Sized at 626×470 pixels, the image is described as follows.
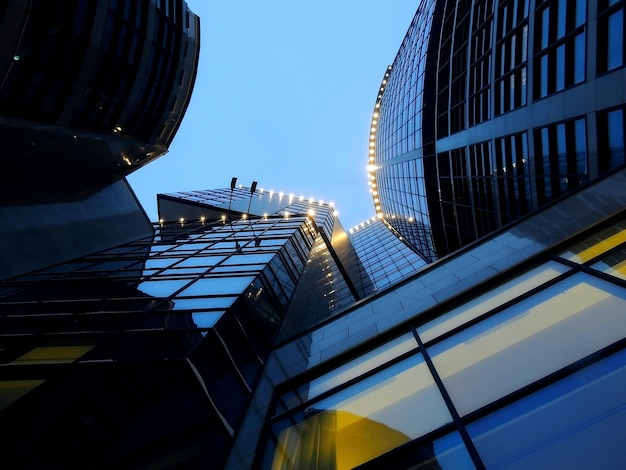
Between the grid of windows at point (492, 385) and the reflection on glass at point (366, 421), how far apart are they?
0.02 m

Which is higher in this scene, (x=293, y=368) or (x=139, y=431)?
(x=139, y=431)

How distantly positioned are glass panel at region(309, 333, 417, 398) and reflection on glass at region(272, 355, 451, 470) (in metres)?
0.56

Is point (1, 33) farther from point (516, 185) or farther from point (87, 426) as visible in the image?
point (516, 185)

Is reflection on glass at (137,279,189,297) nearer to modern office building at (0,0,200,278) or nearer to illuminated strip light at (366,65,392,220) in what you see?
modern office building at (0,0,200,278)

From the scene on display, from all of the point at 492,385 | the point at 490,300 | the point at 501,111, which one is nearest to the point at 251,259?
the point at 490,300

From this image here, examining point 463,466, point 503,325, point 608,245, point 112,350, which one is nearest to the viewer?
point 463,466

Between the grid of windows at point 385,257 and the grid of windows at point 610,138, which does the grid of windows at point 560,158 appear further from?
the grid of windows at point 385,257

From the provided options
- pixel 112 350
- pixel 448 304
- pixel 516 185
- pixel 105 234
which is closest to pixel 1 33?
pixel 105 234

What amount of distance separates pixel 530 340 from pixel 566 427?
2055 mm

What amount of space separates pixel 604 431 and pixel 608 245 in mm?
5508

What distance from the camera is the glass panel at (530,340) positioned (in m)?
6.28

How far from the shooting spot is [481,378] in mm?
6781

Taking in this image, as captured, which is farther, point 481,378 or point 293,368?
point 293,368

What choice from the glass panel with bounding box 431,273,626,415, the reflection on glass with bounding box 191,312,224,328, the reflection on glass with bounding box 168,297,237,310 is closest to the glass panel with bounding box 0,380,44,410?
the reflection on glass with bounding box 191,312,224,328
